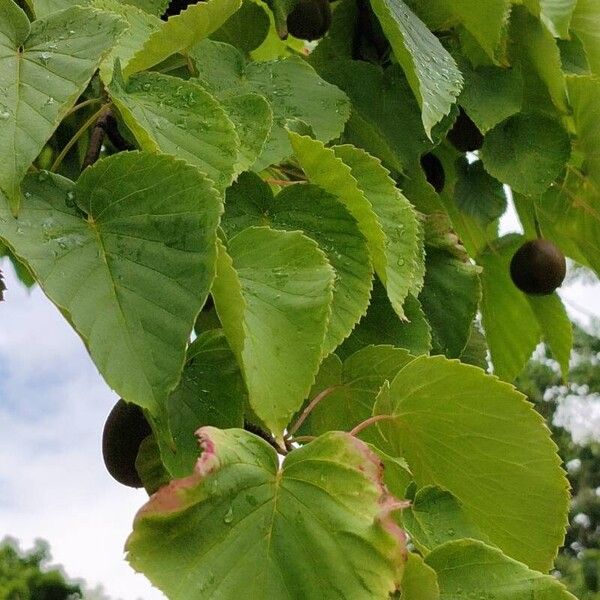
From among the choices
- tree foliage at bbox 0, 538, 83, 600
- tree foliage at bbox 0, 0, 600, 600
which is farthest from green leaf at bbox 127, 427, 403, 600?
tree foliage at bbox 0, 538, 83, 600

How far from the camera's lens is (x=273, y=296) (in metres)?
0.42

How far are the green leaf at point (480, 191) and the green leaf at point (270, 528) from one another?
1.55ft

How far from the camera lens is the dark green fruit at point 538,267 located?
0.80m

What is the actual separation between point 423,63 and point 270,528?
0.30 m

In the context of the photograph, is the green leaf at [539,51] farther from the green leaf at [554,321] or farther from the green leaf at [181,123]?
the green leaf at [181,123]

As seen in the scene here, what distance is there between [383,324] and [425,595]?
23cm

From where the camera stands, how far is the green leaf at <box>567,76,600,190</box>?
2.35ft

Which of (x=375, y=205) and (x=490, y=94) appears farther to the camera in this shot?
(x=490, y=94)

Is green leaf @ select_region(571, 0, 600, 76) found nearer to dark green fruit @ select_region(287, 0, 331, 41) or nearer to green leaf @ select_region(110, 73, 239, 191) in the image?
dark green fruit @ select_region(287, 0, 331, 41)

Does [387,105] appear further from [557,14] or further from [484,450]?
[484,450]

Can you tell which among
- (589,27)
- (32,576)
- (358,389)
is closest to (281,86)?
(358,389)

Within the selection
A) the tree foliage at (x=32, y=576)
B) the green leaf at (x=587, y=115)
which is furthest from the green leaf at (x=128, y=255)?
the tree foliage at (x=32, y=576)

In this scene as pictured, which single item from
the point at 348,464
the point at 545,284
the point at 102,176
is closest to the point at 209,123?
the point at 102,176

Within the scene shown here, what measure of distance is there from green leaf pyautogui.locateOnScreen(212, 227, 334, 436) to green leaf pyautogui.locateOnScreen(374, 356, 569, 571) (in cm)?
7
